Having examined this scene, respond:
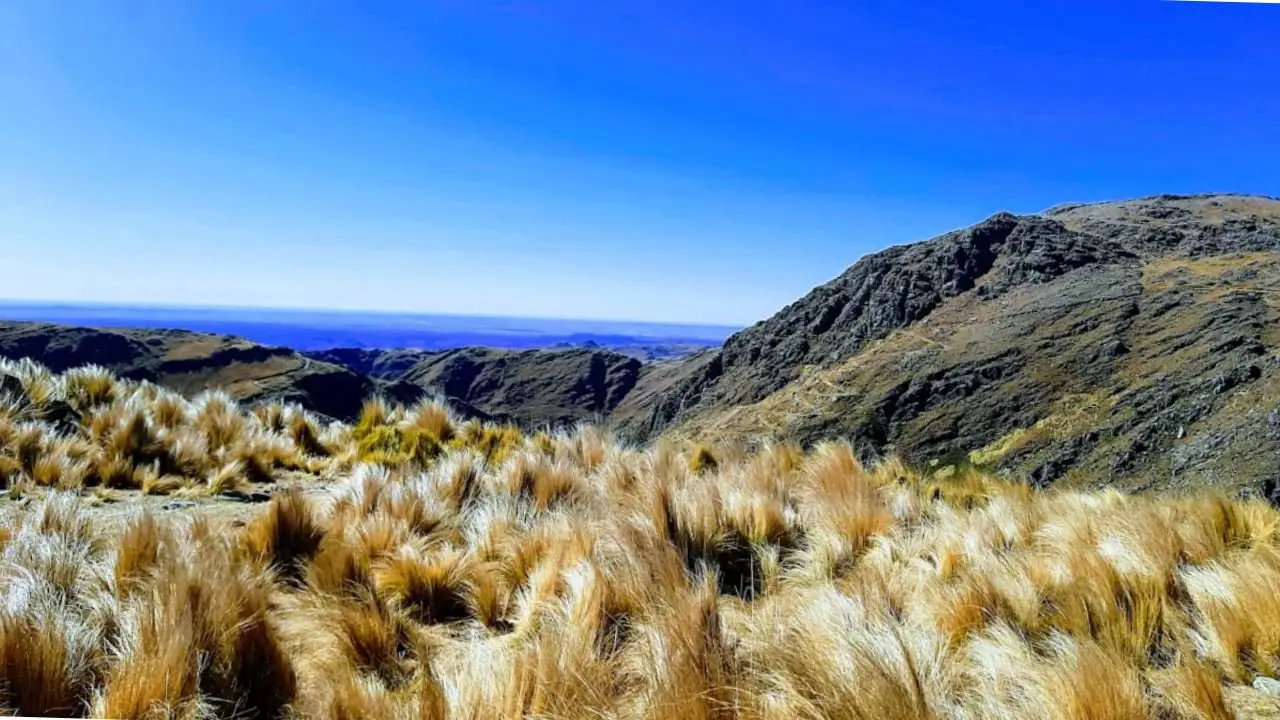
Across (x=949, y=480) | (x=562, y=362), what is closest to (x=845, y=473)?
(x=949, y=480)

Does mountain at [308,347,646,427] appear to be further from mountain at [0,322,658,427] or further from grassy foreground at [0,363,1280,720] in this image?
grassy foreground at [0,363,1280,720]

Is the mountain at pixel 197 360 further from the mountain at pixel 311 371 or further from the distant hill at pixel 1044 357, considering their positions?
the distant hill at pixel 1044 357

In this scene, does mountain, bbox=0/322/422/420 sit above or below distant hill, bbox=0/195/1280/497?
below

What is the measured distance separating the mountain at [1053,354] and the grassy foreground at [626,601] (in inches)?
296

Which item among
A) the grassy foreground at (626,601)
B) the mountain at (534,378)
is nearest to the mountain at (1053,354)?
the grassy foreground at (626,601)

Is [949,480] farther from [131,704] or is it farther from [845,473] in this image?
[131,704]

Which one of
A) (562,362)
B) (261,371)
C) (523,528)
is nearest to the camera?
(523,528)

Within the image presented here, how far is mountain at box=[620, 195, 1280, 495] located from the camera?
13266 millimetres

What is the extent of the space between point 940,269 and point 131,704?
142 feet

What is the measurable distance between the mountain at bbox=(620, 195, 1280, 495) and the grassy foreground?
7522 millimetres

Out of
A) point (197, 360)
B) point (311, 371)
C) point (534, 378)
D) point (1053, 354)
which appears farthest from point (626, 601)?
point (534, 378)

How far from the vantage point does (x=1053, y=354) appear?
886 inches

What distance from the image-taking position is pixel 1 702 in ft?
6.40

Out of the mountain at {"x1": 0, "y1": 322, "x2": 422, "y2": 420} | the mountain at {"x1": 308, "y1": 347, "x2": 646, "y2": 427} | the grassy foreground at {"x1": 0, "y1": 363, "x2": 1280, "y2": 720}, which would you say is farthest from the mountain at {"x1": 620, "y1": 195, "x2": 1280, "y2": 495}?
the mountain at {"x1": 308, "y1": 347, "x2": 646, "y2": 427}
